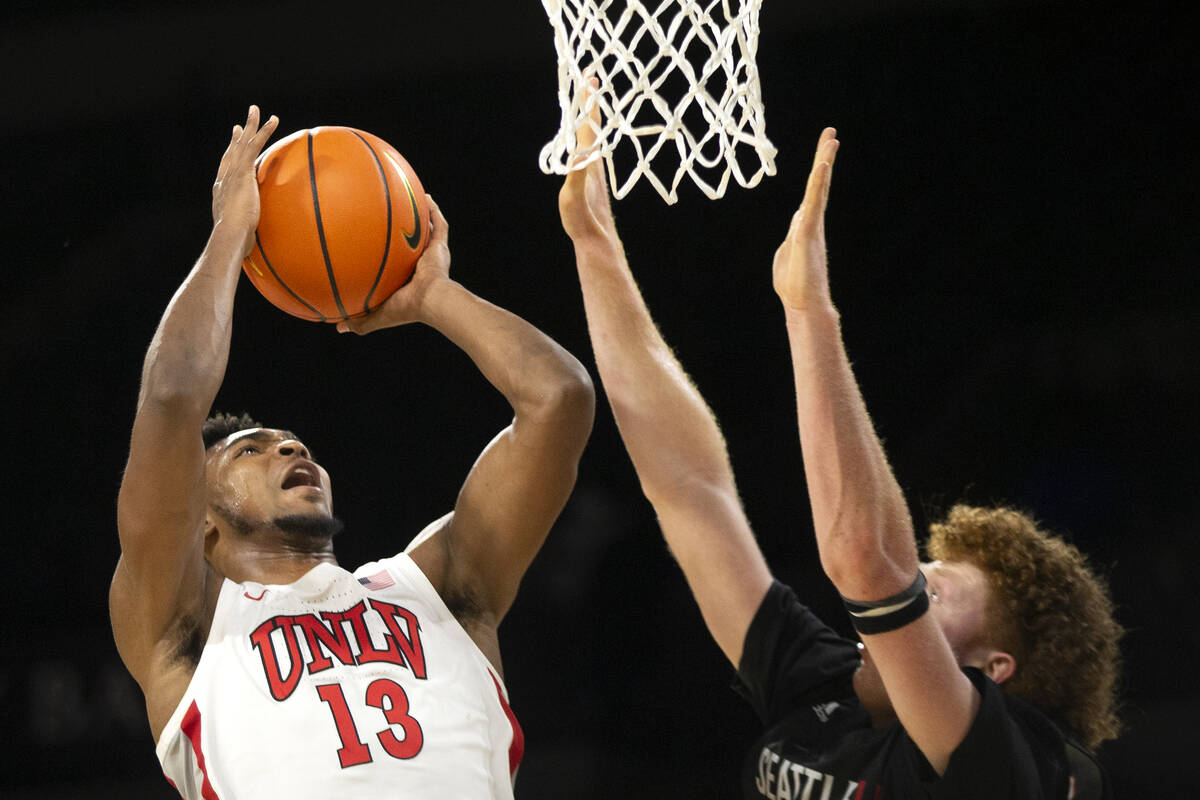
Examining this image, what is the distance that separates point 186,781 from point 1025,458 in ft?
11.0

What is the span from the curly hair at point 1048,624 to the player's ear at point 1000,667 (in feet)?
0.06

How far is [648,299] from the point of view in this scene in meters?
5.05

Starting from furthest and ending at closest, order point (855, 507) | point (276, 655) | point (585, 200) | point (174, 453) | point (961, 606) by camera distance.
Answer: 1. point (585, 200)
2. point (961, 606)
3. point (276, 655)
4. point (174, 453)
5. point (855, 507)

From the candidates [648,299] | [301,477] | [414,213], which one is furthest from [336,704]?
[648,299]

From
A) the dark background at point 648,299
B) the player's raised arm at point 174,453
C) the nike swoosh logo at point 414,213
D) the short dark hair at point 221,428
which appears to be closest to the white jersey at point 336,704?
the player's raised arm at point 174,453

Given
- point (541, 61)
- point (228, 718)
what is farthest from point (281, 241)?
point (541, 61)

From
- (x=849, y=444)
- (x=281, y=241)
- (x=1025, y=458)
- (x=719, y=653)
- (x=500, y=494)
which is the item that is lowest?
(x=719, y=653)

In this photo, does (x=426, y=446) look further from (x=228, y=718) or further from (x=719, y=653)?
(x=228, y=718)

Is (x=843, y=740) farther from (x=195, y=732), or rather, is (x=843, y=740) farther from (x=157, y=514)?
(x=157, y=514)

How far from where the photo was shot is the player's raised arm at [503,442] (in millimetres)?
2377

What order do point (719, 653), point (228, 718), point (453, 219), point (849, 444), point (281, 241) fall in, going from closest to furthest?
point (849, 444) < point (228, 718) < point (281, 241) < point (719, 653) < point (453, 219)

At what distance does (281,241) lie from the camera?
2332 millimetres

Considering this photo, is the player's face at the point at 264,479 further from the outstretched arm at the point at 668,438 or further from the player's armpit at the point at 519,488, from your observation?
the outstretched arm at the point at 668,438

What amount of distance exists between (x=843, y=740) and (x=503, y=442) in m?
0.79
